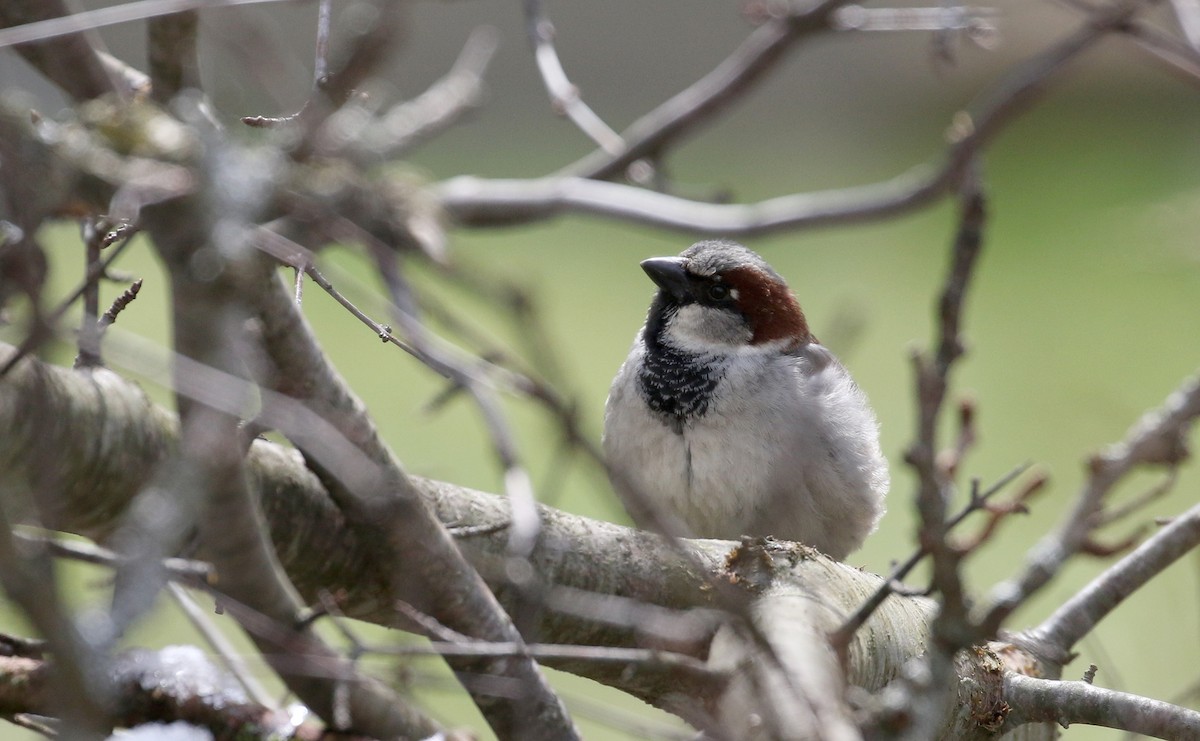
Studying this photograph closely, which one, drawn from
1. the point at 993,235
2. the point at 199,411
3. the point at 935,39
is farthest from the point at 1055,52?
the point at 993,235

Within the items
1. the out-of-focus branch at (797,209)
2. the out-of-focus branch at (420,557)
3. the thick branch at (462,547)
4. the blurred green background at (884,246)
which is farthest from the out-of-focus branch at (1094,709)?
the blurred green background at (884,246)

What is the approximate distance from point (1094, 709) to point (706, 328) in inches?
40.1

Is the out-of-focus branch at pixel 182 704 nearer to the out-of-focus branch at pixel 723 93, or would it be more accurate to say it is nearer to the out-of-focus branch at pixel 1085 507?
the out-of-focus branch at pixel 723 93

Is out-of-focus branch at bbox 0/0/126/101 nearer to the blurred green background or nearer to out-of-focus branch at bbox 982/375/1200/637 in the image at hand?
out-of-focus branch at bbox 982/375/1200/637

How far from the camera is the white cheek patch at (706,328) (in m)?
2.09

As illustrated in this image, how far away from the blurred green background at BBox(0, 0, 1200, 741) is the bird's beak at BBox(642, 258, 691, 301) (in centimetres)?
122

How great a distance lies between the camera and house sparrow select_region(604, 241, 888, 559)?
6.08ft

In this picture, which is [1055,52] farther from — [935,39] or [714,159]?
[714,159]

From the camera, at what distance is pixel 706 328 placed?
2111 mm

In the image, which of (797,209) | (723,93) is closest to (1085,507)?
(797,209)

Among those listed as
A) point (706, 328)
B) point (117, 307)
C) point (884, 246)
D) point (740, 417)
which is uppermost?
point (884, 246)

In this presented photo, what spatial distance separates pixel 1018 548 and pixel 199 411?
163 inches

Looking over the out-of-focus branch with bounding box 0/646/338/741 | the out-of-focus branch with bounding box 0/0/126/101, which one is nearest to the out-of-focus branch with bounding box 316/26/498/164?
the out-of-focus branch with bounding box 0/0/126/101

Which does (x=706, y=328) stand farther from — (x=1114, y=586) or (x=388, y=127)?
(x=388, y=127)
